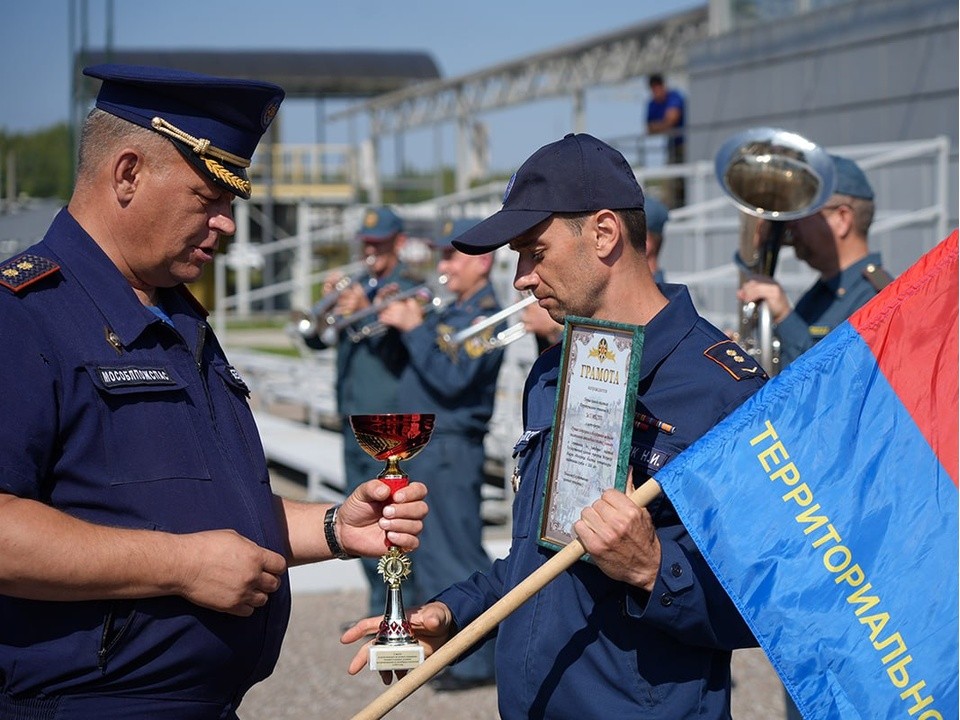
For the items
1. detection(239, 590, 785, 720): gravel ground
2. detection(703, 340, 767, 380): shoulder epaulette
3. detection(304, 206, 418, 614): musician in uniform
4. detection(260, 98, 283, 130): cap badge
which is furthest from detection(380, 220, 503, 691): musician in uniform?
detection(703, 340, 767, 380): shoulder epaulette

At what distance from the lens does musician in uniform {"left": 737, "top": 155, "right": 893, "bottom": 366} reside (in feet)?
17.0

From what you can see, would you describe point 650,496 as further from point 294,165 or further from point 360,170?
point 294,165

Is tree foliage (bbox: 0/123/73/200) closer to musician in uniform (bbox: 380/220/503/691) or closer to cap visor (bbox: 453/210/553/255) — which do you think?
musician in uniform (bbox: 380/220/503/691)

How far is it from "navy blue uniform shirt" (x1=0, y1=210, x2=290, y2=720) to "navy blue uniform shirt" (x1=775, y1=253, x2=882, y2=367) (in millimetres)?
2818

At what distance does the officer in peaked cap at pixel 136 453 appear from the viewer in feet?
8.38

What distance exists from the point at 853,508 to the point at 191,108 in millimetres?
1614

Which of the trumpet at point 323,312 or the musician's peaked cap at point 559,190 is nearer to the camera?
the musician's peaked cap at point 559,190

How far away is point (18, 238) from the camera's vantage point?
551cm

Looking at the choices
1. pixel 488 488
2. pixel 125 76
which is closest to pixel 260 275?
pixel 488 488

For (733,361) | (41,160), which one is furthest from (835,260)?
(41,160)

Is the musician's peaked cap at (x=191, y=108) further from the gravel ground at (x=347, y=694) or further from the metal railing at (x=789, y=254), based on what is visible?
the metal railing at (x=789, y=254)

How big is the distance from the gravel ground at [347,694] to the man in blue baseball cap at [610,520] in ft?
11.5

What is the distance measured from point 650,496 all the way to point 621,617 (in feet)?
0.97

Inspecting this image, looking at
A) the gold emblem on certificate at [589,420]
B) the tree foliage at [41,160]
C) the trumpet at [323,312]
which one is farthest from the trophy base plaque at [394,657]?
the trumpet at [323,312]
